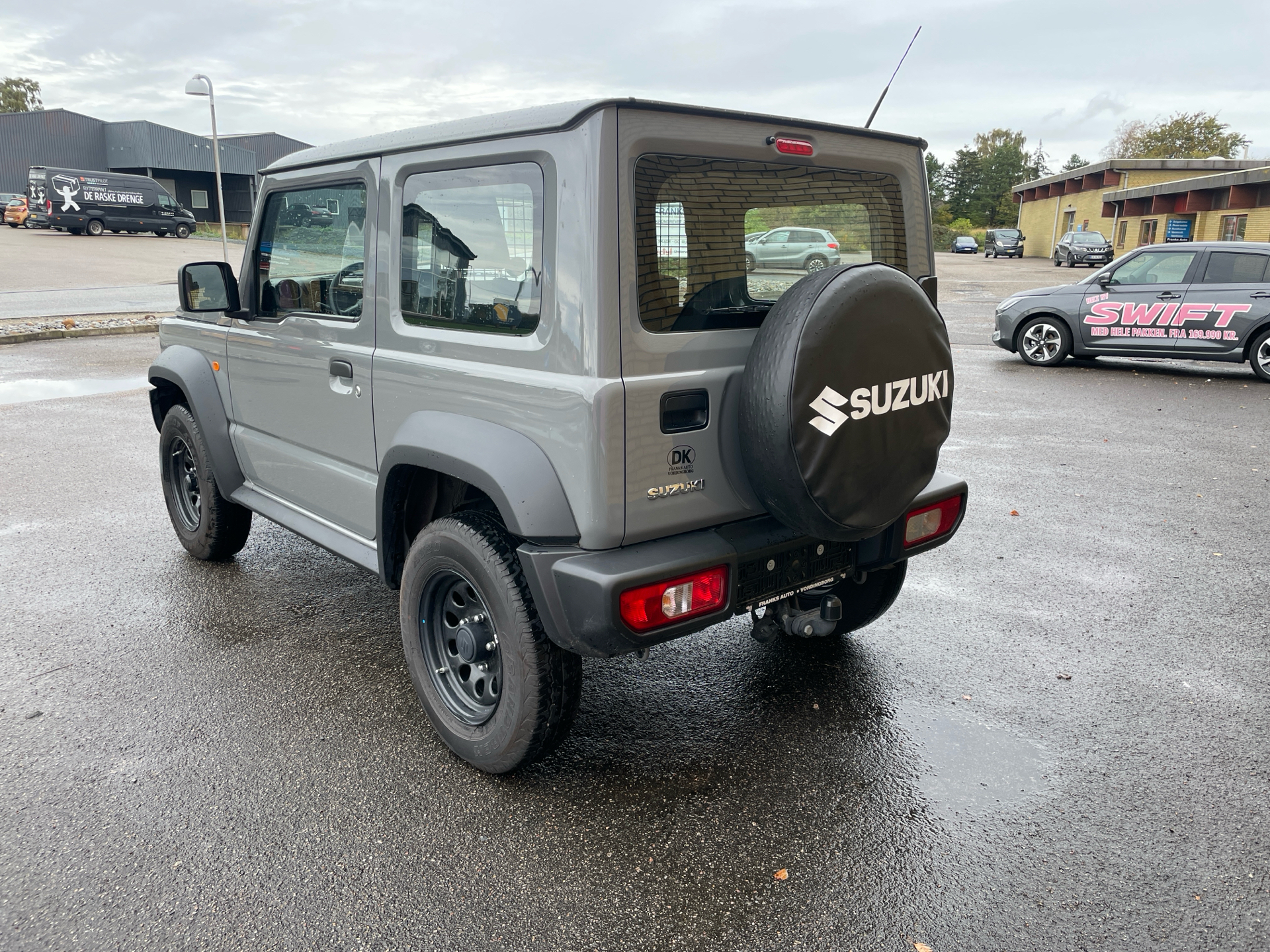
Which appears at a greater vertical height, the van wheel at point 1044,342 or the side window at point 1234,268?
the side window at point 1234,268

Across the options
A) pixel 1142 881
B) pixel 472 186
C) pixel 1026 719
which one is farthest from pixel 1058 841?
pixel 472 186

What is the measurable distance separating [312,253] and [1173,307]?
10.7m

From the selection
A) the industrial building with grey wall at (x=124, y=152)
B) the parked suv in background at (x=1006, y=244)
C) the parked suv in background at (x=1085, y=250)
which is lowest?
the parked suv in background at (x=1085, y=250)

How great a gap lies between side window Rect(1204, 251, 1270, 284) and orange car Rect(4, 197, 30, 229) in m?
43.3

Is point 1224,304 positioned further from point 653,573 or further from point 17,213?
point 17,213

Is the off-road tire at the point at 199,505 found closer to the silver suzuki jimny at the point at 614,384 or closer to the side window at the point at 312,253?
the side window at the point at 312,253

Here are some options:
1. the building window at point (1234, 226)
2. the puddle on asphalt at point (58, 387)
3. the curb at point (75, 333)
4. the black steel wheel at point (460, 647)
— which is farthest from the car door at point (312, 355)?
the building window at point (1234, 226)

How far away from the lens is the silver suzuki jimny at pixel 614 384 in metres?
2.45

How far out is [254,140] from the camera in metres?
54.9

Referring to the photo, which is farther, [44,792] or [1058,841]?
[44,792]

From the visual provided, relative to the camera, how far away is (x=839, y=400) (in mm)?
2494

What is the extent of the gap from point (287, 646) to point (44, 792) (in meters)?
1.14

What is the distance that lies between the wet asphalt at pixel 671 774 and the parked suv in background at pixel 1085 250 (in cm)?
3784

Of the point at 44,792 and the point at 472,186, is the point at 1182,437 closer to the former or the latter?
the point at 472,186
